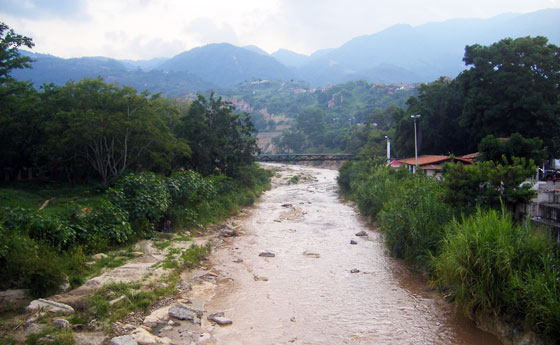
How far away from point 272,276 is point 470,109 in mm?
24328

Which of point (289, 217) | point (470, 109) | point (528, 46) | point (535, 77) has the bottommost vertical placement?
point (289, 217)

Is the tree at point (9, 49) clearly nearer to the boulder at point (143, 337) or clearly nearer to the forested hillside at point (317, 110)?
the boulder at point (143, 337)

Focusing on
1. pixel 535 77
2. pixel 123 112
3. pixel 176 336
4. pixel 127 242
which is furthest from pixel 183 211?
pixel 535 77

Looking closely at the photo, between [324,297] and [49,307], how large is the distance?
6.89 m

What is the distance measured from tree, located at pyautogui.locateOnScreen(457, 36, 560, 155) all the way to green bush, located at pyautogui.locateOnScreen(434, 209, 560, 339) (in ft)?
70.9

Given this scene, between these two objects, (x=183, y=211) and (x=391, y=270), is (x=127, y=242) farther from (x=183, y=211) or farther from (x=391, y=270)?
(x=391, y=270)

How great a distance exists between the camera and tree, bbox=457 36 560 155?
27.5 metres

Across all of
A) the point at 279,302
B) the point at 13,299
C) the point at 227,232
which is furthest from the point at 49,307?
the point at 227,232

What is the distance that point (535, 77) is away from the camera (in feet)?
93.0

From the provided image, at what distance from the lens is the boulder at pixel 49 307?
8344mm

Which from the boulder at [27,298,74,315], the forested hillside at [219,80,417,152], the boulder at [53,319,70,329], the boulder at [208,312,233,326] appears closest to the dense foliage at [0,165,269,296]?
the boulder at [27,298,74,315]

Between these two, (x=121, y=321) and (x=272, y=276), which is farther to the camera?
(x=272, y=276)

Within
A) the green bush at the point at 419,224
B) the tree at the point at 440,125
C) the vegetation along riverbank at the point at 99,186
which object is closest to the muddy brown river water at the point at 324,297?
the green bush at the point at 419,224

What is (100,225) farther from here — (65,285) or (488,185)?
(488,185)
